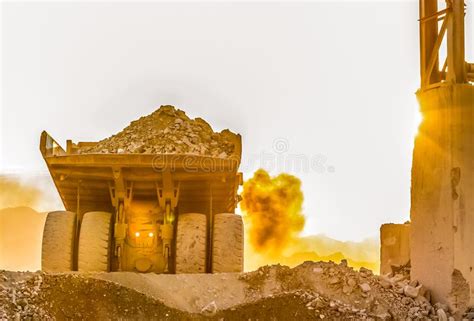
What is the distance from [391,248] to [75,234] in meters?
5.20

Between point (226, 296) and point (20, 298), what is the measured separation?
8.70 ft

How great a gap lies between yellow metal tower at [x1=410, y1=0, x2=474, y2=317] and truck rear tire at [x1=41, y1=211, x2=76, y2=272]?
5.17 m

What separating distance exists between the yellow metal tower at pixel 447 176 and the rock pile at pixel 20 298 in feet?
16.5

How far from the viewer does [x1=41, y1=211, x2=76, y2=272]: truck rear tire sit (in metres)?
13.1

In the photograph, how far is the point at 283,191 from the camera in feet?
72.2

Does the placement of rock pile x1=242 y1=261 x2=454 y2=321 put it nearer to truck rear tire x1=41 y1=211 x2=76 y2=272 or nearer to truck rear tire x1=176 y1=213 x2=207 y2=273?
truck rear tire x1=176 y1=213 x2=207 y2=273

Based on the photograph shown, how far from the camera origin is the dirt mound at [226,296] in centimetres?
1045

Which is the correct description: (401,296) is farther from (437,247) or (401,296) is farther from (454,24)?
(454,24)

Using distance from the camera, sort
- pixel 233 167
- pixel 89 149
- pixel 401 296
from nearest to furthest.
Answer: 1. pixel 401 296
2. pixel 233 167
3. pixel 89 149

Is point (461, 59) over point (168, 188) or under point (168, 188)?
over

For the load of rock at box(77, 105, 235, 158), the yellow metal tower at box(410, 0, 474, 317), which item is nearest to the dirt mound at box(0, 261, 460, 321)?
the yellow metal tower at box(410, 0, 474, 317)

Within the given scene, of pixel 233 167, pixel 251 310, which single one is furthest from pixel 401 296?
pixel 233 167

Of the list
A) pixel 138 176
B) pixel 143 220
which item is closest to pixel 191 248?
pixel 143 220

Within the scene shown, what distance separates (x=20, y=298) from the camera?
10.4 meters
